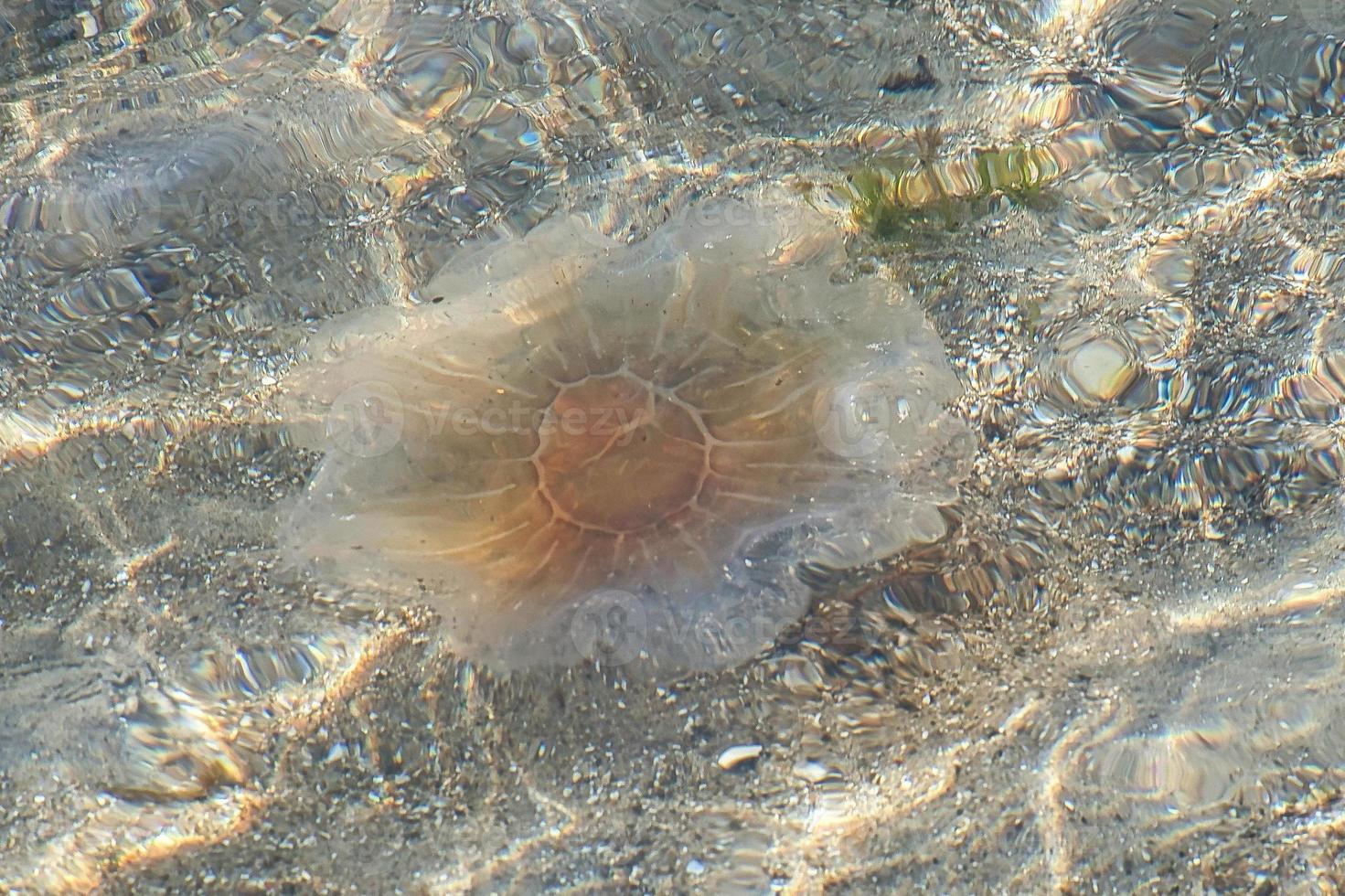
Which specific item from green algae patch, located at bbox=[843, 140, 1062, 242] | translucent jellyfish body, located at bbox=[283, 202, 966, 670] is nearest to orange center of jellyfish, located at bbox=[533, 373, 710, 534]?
translucent jellyfish body, located at bbox=[283, 202, 966, 670]

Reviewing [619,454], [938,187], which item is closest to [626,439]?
[619,454]

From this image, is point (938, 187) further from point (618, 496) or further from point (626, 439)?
point (618, 496)

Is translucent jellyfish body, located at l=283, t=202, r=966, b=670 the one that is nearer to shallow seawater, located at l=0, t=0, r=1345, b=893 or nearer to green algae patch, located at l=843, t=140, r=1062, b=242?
shallow seawater, located at l=0, t=0, r=1345, b=893

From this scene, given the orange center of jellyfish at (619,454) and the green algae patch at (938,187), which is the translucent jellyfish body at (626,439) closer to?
the orange center of jellyfish at (619,454)

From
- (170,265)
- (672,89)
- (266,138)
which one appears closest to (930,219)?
(672,89)

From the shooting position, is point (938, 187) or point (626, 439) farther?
point (938, 187)

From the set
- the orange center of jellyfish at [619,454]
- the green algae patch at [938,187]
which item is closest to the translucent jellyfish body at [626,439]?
the orange center of jellyfish at [619,454]
